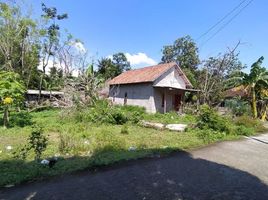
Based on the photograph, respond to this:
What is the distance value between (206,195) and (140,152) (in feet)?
11.0

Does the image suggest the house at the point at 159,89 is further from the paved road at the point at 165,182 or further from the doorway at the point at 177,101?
the paved road at the point at 165,182

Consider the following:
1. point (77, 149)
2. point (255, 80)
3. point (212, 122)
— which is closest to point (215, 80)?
point (255, 80)

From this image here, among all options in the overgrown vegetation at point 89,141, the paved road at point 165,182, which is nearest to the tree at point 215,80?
the overgrown vegetation at point 89,141

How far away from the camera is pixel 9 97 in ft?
40.8

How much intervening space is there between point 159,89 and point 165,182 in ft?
59.8

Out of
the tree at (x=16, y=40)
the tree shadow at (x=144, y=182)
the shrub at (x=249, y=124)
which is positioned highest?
the tree at (x=16, y=40)

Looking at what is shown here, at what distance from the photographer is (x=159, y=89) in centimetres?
2366

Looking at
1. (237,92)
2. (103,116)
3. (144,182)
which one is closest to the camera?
(144,182)

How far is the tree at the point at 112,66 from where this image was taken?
43.5 metres

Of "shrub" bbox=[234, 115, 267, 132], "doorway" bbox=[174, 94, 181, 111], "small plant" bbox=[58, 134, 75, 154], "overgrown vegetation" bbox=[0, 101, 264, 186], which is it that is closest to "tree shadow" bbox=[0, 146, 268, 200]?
"overgrown vegetation" bbox=[0, 101, 264, 186]

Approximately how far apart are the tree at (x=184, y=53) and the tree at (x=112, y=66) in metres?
9.87

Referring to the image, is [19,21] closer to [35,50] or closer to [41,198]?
[35,50]

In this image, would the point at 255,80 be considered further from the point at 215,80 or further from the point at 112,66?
the point at 112,66

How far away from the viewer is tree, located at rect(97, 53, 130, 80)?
143ft
